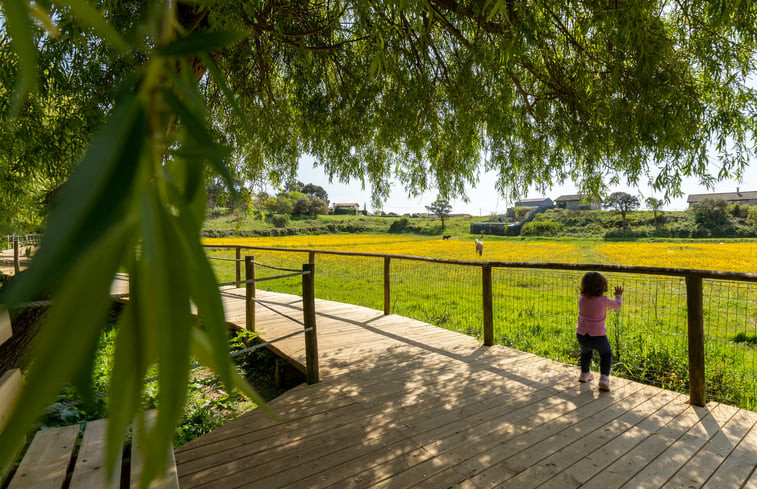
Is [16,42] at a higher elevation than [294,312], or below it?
higher

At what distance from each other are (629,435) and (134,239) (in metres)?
3.06

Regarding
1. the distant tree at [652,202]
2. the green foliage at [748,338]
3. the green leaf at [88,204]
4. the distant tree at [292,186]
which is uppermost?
the distant tree at [292,186]

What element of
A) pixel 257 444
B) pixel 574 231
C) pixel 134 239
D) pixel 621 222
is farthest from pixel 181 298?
pixel 574 231

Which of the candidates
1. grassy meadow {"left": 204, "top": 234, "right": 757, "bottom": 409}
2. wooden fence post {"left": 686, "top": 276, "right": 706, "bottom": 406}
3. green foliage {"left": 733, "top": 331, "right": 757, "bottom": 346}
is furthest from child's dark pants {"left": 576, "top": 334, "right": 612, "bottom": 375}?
green foliage {"left": 733, "top": 331, "right": 757, "bottom": 346}

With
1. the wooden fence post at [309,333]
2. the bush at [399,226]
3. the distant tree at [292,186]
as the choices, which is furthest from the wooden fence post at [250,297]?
the bush at [399,226]

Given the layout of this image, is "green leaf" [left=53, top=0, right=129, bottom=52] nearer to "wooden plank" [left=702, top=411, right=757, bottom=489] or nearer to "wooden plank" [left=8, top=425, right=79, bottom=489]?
"wooden plank" [left=8, top=425, right=79, bottom=489]

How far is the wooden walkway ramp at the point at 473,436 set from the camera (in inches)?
81.2

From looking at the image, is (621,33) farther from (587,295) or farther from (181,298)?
(181,298)

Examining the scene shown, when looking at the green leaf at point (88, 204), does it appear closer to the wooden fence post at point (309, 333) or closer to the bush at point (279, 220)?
the wooden fence post at point (309, 333)

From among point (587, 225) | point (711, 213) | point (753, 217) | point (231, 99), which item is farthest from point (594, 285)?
point (587, 225)

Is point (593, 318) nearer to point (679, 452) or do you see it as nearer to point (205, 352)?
point (679, 452)

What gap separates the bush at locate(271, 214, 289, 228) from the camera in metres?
27.6

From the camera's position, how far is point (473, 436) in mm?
2477

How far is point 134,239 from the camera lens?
24 centimetres
